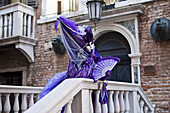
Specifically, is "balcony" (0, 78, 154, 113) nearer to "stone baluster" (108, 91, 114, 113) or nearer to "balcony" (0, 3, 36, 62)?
"stone baluster" (108, 91, 114, 113)

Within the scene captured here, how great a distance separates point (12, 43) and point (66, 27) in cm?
468

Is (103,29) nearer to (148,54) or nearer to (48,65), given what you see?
(148,54)

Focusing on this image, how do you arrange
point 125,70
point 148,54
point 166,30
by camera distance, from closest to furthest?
point 166,30 → point 148,54 → point 125,70

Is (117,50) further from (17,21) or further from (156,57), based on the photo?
(17,21)

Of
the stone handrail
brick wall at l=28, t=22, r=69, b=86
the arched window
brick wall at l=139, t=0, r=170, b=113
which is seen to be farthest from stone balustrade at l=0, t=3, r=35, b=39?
the stone handrail

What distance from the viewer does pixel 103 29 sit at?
263 inches

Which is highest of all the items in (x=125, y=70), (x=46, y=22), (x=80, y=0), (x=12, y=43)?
(x=80, y=0)

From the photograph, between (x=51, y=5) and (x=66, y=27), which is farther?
(x=51, y=5)

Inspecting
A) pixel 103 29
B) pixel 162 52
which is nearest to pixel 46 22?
pixel 103 29

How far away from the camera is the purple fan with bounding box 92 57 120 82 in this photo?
2.91 metres

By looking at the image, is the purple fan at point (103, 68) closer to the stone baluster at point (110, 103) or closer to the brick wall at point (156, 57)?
the stone baluster at point (110, 103)

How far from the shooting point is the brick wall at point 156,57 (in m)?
5.59

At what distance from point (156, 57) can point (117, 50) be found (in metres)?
1.23

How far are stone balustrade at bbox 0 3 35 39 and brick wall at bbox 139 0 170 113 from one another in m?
3.69
